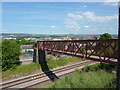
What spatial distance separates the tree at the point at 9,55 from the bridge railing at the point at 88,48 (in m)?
3.68

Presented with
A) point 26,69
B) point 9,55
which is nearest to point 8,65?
point 9,55

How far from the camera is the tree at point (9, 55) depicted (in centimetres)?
1350

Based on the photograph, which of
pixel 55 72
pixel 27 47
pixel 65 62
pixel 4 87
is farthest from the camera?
pixel 27 47

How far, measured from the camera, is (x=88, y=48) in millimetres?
7520

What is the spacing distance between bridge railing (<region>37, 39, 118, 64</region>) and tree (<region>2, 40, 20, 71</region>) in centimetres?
368

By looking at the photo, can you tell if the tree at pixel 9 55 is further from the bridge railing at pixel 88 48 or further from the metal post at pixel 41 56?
the bridge railing at pixel 88 48

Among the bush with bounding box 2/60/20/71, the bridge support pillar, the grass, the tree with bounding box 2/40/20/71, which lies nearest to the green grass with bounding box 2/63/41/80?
the grass

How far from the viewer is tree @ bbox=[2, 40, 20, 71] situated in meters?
13.5

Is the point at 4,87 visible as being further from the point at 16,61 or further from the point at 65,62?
the point at 65,62

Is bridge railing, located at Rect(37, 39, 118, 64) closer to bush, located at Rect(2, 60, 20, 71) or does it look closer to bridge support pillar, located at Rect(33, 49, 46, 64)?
bridge support pillar, located at Rect(33, 49, 46, 64)

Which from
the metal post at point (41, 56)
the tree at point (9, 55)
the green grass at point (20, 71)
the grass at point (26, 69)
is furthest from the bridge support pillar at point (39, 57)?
the tree at point (9, 55)

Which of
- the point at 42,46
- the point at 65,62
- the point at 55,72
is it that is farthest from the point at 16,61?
the point at 65,62

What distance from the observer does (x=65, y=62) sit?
17234 millimetres

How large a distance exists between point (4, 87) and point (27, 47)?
29.2 metres
